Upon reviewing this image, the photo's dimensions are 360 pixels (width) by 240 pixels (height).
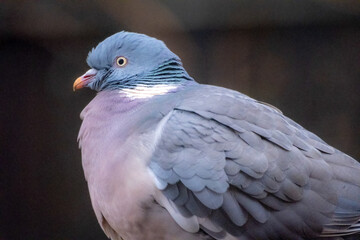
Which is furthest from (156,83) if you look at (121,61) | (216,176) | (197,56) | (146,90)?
(197,56)

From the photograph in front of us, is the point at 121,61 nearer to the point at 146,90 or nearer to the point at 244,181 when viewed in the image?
the point at 146,90

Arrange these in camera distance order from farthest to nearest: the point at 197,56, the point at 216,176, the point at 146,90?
the point at 197,56
the point at 146,90
the point at 216,176

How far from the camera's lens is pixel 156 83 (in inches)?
120

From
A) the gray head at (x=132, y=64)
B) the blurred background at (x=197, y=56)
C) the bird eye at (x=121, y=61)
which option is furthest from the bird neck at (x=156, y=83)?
the blurred background at (x=197, y=56)

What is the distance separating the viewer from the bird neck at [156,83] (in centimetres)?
302

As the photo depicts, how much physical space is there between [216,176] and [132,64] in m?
0.80

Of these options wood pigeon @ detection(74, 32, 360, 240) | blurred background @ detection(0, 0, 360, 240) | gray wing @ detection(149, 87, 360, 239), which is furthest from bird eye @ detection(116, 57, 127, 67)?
blurred background @ detection(0, 0, 360, 240)

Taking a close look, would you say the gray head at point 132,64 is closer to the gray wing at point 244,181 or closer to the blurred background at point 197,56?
the gray wing at point 244,181

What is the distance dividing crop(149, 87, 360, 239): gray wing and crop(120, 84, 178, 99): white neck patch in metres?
0.28

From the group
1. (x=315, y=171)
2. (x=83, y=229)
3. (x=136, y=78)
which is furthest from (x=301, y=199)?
(x=83, y=229)

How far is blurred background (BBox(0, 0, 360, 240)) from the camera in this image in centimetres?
477

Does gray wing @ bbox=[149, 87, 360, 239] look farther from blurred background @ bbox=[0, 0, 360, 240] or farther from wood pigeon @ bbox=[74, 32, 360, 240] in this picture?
blurred background @ bbox=[0, 0, 360, 240]

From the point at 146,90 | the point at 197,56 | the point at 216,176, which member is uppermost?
the point at 197,56

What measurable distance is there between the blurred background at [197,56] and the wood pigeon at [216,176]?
2008 millimetres
